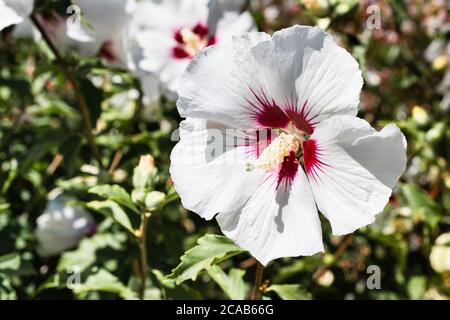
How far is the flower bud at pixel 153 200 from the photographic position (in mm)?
1422

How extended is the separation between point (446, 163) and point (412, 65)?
708 mm

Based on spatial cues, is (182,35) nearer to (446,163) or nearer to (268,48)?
(268,48)

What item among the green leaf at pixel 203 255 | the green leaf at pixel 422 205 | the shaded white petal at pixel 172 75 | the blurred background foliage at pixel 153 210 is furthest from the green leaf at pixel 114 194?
the green leaf at pixel 422 205

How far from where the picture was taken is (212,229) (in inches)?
87.7

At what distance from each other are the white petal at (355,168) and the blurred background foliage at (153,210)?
14.8 inches

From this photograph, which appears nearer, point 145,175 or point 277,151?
point 277,151

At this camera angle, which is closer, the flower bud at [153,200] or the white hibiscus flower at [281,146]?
the white hibiscus flower at [281,146]

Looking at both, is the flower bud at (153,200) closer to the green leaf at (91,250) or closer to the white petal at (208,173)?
the white petal at (208,173)

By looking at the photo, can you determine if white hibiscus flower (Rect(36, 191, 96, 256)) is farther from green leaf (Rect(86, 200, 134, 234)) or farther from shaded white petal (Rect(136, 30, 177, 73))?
shaded white petal (Rect(136, 30, 177, 73))

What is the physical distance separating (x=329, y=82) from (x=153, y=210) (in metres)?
0.55

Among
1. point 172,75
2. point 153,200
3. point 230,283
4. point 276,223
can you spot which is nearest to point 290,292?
point 230,283

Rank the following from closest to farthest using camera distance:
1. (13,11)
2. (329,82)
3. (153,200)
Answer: (329,82) → (153,200) → (13,11)

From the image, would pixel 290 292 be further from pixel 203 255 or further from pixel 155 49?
pixel 155 49

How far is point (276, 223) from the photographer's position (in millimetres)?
1236
